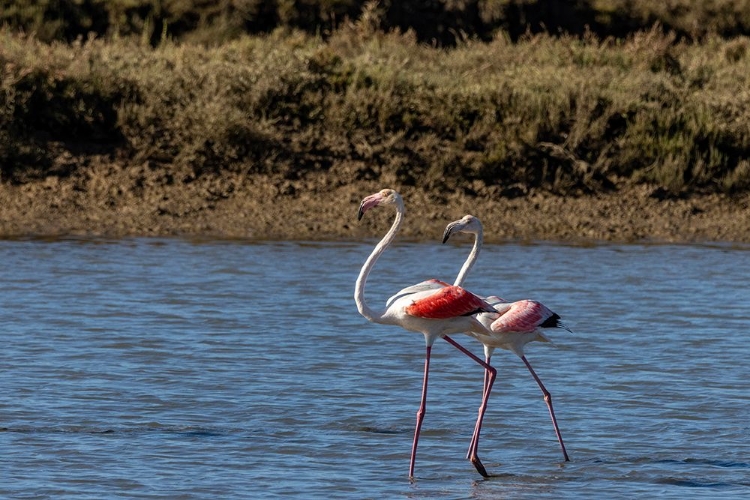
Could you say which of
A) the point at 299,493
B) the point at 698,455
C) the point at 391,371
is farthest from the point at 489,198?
the point at 299,493

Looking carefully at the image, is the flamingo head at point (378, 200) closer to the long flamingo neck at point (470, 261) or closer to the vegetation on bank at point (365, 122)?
the long flamingo neck at point (470, 261)

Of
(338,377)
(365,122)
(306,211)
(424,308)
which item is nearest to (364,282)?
(424,308)

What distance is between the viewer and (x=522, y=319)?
724cm

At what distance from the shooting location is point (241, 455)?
23.3 ft

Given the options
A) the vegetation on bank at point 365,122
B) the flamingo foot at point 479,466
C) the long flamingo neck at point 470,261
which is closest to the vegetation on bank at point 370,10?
the vegetation on bank at point 365,122

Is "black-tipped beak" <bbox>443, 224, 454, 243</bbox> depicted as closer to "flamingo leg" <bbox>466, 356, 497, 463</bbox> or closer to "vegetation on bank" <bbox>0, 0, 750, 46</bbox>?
"flamingo leg" <bbox>466, 356, 497, 463</bbox>

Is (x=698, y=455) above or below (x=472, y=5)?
below

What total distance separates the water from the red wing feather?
790 millimetres

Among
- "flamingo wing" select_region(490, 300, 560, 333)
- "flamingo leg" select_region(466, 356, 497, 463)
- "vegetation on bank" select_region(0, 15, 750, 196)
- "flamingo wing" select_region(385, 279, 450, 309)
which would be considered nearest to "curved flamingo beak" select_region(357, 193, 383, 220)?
"flamingo wing" select_region(385, 279, 450, 309)

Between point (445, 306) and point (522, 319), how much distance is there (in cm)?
45

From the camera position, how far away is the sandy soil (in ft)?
45.7

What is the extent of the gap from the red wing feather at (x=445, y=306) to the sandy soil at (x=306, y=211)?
6.87m

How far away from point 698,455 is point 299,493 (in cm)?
221

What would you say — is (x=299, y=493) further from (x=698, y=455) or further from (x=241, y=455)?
(x=698, y=455)
